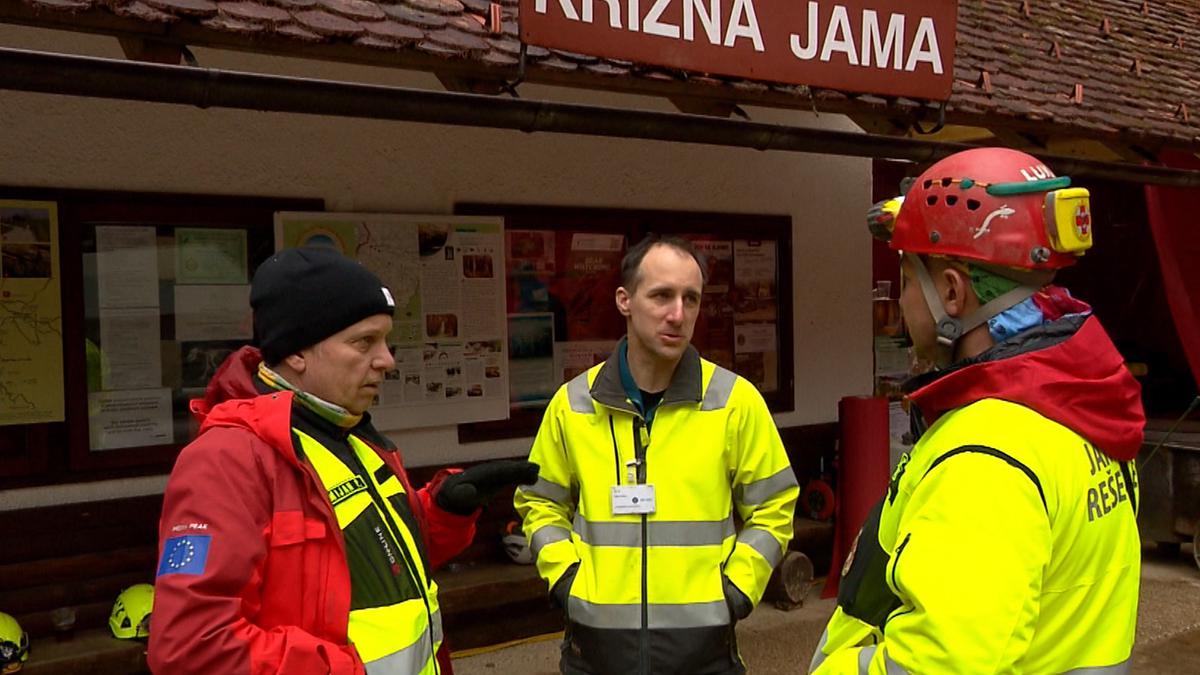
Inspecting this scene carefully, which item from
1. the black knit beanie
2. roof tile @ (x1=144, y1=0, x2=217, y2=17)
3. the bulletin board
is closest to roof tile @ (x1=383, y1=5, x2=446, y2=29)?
roof tile @ (x1=144, y1=0, x2=217, y2=17)

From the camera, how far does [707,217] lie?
6211 mm

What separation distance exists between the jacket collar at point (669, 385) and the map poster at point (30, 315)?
2.51m

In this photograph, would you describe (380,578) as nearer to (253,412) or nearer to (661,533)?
(253,412)

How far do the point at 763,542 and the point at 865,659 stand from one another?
124cm

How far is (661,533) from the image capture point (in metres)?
2.93

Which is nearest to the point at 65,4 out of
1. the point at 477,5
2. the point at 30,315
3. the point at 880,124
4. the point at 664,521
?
the point at 30,315

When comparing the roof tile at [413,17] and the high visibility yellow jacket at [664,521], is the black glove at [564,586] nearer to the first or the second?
the high visibility yellow jacket at [664,521]

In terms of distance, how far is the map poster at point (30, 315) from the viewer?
163 inches

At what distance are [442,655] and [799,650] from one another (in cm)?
339

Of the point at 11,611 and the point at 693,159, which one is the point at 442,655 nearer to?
the point at 11,611

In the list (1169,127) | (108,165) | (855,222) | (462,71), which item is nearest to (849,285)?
(855,222)

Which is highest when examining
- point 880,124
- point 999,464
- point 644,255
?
point 880,124

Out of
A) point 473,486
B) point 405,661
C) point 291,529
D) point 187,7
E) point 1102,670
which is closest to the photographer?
point 1102,670

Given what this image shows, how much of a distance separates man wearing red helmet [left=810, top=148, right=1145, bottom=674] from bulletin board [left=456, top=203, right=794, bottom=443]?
363cm
